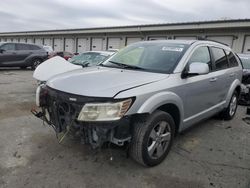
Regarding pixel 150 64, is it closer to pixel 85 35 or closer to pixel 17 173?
pixel 17 173

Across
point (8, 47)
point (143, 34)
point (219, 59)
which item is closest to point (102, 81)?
point (219, 59)

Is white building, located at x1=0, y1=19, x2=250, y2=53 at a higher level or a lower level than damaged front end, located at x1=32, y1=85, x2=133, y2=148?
higher

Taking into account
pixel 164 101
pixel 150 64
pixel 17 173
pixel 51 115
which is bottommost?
pixel 17 173

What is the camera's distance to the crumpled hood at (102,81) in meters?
2.81

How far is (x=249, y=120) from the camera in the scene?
5.80 m

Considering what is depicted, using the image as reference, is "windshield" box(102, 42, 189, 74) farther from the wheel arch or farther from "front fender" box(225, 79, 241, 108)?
"front fender" box(225, 79, 241, 108)

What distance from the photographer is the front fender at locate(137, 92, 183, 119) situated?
291cm

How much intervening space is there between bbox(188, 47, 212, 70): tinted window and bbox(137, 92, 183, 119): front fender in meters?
0.73

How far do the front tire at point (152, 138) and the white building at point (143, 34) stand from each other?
49.0 feet

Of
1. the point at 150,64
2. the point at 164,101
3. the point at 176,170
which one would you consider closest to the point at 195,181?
the point at 176,170

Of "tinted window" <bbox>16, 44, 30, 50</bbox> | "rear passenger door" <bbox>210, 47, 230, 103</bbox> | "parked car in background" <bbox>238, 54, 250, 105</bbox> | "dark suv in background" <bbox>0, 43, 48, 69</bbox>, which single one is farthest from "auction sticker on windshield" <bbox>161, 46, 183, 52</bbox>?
"tinted window" <bbox>16, 44, 30, 50</bbox>

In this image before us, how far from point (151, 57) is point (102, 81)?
121cm

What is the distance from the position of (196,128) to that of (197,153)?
1.22 meters

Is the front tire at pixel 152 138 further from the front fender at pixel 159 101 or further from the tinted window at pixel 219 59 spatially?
the tinted window at pixel 219 59
